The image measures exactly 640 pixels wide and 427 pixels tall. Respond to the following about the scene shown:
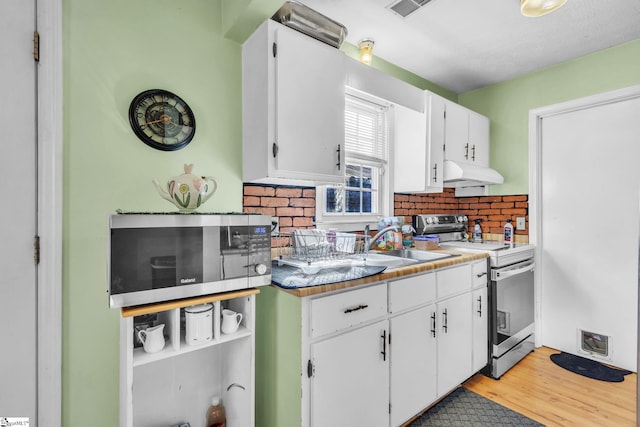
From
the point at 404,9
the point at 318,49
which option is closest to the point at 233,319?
the point at 318,49

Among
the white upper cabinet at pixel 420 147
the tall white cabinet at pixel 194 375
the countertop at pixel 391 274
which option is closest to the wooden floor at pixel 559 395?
the countertop at pixel 391 274

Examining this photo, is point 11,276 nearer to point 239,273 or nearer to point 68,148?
point 68,148

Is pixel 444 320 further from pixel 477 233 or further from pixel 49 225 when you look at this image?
pixel 49 225

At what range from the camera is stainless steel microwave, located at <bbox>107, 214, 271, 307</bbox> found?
1060 millimetres

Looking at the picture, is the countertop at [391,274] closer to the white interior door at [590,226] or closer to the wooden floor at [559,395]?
the wooden floor at [559,395]

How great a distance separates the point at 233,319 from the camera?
→ 135cm

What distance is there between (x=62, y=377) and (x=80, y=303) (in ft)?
1.02

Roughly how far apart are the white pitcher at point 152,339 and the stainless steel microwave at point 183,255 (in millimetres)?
158

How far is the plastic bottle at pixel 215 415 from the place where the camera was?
1508mm

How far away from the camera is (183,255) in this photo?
1.17 m

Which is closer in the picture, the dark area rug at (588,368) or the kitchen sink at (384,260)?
the kitchen sink at (384,260)

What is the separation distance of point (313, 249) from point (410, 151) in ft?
4.36

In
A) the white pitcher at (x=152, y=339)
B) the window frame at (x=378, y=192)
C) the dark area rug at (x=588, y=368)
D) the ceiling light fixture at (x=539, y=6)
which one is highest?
the ceiling light fixture at (x=539, y=6)

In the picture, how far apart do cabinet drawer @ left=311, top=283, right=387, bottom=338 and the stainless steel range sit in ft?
4.09
